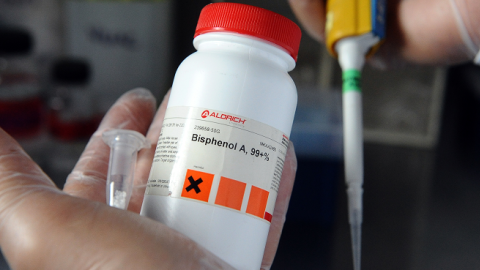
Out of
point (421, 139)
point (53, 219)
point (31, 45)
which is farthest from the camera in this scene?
point (421, 139)

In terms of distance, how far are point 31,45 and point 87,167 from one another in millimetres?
1074

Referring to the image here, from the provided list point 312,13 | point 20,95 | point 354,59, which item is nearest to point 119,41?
point 20,95

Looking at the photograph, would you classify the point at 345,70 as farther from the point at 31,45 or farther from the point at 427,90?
the point at 427,90

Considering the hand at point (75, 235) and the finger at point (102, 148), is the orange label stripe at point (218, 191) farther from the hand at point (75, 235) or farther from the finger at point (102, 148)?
the finger at point (102, 148)

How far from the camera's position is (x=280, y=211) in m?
0.67

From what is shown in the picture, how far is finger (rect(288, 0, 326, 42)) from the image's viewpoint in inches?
35.1

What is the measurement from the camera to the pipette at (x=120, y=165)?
21.4 inches

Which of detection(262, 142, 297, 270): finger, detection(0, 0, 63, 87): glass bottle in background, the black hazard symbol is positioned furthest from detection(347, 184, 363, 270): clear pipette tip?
detection(0, 0, 63, 87): glass bottle in background

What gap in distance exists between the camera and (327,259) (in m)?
1.04

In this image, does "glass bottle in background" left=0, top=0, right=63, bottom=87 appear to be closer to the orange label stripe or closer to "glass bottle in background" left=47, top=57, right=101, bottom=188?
"glass bottle in background" left=47, top=57, right=101, bottom=188

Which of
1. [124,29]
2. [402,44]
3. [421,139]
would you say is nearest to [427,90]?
[421,139]

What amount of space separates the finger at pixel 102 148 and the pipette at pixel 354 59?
43 cm

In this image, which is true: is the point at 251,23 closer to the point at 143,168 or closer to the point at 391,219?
the point at 143,168

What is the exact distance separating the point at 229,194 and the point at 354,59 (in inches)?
17.9
